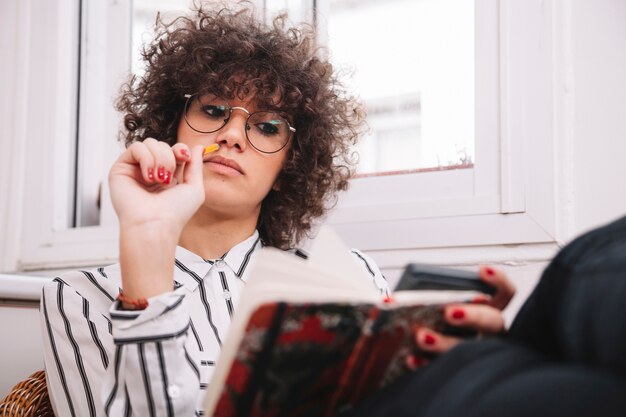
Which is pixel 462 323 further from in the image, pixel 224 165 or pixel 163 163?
pixel 224 165

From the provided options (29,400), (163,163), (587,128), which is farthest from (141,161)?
(587,128)

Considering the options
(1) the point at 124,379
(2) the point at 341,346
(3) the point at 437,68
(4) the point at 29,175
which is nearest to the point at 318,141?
(3) the point at 437,68

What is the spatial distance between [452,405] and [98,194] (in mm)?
1571

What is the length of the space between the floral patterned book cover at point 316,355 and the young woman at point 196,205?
0.03 meters

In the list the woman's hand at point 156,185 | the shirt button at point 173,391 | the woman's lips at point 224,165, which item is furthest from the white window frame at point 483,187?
the shirt button at point 173,391

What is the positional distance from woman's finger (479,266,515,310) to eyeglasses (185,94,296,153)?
592 millimetres

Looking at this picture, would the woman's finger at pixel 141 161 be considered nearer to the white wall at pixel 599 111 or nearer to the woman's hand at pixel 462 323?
the woman's hand at pixel 462 323

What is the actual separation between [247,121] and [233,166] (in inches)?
3.4

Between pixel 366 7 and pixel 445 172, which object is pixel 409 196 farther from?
pixel 366 7

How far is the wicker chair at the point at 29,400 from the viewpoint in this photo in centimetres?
89

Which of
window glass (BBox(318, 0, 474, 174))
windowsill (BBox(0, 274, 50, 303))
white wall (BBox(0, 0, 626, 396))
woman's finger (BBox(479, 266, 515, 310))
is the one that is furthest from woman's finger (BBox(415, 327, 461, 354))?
windowsill (BBox(0, 274, 50, 303))

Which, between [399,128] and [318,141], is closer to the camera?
[318,141]

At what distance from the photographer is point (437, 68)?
1.41m

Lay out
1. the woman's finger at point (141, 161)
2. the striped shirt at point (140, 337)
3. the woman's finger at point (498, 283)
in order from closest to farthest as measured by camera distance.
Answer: the woman's finger at point (498, 283)
the striped shirt at point (140, 337)
the woman's finger at point (141, 161)
